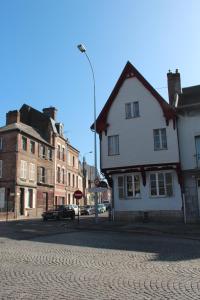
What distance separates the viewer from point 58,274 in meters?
8.28

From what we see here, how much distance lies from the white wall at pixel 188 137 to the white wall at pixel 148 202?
120 centimetres

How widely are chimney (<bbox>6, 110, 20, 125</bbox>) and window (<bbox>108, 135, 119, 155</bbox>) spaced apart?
2058 cm

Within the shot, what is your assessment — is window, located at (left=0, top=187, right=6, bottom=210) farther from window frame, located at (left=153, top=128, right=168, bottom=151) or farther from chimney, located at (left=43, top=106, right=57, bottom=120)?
window frame, located at (left=153, top=128, right=168, bottom=151)

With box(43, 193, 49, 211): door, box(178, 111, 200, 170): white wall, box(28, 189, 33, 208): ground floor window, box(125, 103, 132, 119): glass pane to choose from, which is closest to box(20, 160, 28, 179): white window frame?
box(28, 189, 33, 208): ground floor window

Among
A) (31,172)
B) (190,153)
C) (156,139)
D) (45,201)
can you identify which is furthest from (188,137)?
(45,201)

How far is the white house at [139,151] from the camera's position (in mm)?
24344

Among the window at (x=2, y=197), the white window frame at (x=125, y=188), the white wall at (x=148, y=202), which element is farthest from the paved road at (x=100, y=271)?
the window at (x=2, y=197)

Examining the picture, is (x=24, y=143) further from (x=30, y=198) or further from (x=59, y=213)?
(x=59, y=213)

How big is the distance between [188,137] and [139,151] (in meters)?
3.50

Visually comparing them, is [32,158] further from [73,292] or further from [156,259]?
[73,292]

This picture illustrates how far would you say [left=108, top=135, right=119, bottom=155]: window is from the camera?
26.4 m

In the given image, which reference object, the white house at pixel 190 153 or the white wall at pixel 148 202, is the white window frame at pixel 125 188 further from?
the white house at pixel 190 153

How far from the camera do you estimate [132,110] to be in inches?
1043

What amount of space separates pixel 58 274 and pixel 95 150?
16.4 meters
